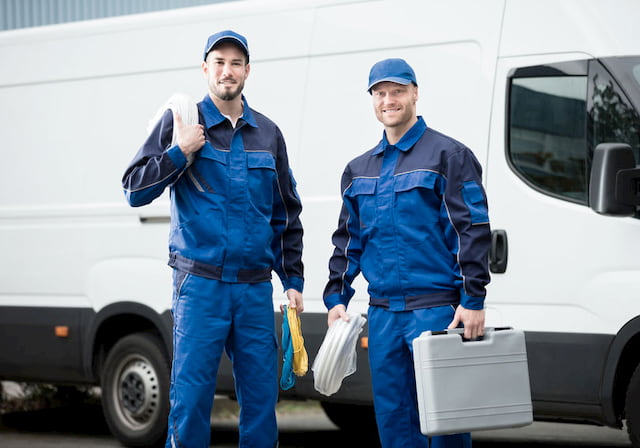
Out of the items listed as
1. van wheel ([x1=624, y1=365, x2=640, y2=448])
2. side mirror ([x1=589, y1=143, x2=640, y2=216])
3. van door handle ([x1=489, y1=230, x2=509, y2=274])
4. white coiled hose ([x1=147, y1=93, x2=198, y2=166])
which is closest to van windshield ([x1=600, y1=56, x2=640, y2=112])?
side mirror ([x1=589, y1=143, x2=640, y2=216])

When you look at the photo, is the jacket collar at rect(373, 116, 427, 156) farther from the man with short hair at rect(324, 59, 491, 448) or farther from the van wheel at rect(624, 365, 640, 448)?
the van wheel at rect(624, 365, 640, 448)

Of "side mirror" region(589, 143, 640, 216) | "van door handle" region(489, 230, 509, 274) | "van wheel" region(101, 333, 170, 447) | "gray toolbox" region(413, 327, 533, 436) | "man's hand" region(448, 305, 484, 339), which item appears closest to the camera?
"gray toolbox" region(413, 327, 533, 436)

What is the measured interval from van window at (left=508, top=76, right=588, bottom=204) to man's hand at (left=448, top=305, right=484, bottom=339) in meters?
1.71

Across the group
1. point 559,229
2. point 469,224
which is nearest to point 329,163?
point 559,229

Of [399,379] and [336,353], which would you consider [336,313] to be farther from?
[399,379]

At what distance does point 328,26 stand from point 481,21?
1.06 metres

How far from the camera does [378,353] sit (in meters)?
5.12

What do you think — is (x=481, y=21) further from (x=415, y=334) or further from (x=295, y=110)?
(x=415, y=334)

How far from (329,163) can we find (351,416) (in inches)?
101

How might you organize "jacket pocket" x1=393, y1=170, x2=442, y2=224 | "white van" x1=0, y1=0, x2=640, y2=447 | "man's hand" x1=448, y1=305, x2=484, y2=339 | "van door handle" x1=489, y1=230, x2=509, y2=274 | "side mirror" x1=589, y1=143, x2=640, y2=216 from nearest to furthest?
"man's hand" x1=448, y1=305, x2=484, y2=339 → "jacket pocket" x1=393, y1=170, x2=442, y2=224 → "side mirror" x1=589, y1=143, x2=640, y2=216 → "white van" x1=0, y1=0, x2=640, y2=447 → "van door handle" x1=489, y1=230, x2=509, y2=274

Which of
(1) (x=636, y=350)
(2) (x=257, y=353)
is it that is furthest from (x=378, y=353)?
(1) (x=636, y=350)

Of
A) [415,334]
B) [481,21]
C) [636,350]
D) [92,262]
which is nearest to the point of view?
[415,334]

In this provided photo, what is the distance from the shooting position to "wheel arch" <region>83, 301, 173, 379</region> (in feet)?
26.5

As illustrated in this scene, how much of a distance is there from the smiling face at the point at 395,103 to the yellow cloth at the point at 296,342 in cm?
99
